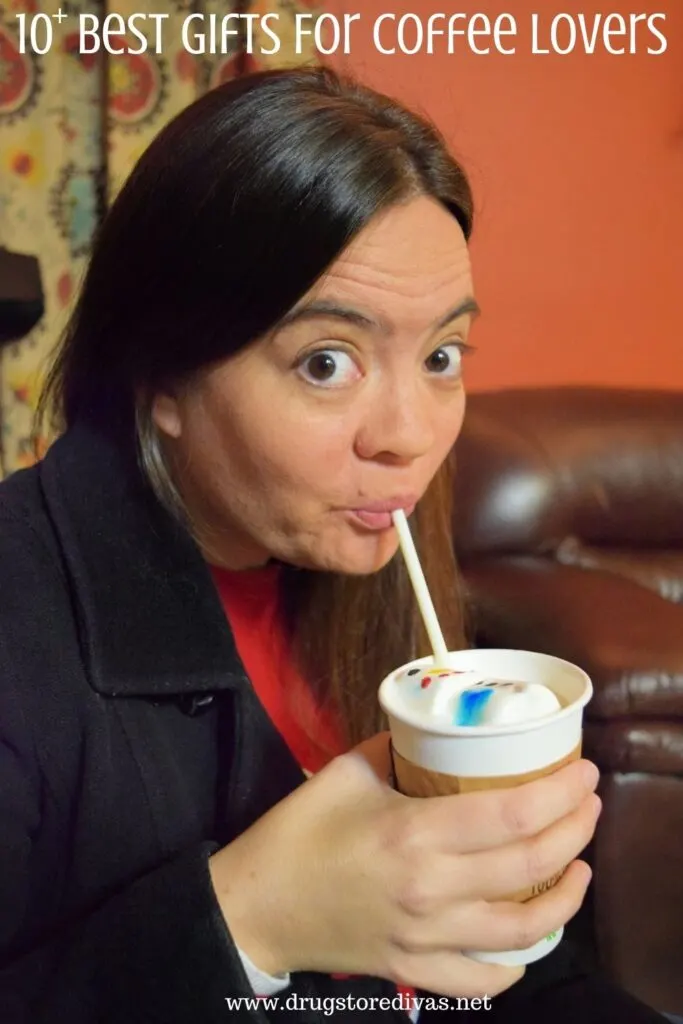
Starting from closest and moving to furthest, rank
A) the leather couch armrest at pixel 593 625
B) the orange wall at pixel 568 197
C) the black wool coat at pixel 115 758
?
the black wool coat at pixel 115 758, the leather couch armrest at pixel 593 625, the orange wall at pixel 568 197

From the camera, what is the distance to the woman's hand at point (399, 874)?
1.85 ft

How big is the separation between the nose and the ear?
6.9 inches

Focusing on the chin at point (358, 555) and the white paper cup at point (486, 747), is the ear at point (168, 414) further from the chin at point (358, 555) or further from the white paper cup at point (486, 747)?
the white paper cup at point (486, 747)

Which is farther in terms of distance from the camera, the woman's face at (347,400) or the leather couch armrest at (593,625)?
the leather couch armrest at (593,625)

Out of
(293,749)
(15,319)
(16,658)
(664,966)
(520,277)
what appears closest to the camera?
(16,658)

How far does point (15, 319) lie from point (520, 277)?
4.27 feet

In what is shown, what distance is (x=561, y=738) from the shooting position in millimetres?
560

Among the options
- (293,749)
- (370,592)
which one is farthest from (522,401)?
(293,749)

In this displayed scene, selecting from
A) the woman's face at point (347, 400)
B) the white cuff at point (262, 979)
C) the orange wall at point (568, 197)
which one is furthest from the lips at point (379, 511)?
the orange wall at point (568, 197)

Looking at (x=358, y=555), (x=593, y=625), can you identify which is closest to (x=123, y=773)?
(x=358, y=555)

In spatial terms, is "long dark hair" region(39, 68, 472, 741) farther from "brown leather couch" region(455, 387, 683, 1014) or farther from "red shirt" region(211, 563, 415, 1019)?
"brown leather couch" region(455, 387, 683, 1014)

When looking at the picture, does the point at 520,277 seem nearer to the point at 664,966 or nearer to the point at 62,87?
the point at 62,87

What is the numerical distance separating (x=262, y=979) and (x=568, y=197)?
6.85 feet

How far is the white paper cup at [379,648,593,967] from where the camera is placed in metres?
0.53
